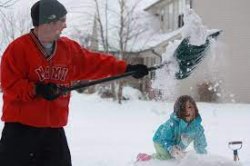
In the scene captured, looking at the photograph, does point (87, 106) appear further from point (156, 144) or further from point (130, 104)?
point (156, 144)

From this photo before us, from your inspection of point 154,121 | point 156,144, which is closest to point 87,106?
point 154,121

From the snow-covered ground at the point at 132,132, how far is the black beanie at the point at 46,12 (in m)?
1.94

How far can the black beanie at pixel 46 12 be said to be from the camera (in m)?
3.43

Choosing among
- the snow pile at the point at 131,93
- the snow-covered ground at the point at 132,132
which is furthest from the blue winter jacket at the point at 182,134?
the snow pile at the point at 131,93

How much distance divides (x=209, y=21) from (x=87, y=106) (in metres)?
6.66

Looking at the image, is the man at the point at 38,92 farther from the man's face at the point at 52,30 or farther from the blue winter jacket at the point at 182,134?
the blue winter jacket at the point at 182,134

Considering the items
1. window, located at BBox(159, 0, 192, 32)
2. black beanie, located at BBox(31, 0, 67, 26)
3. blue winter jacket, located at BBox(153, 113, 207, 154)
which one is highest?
window, located at BBox(159, 0, 192, 32)

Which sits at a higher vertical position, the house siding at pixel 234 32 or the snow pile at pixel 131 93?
the house siding at pixel 234 32

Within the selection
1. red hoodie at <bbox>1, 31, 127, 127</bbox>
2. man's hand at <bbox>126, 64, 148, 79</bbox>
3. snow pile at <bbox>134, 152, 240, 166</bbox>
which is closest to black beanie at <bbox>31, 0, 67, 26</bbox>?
red hoodie at <bbox>1, 31, 127, 127</bbox>

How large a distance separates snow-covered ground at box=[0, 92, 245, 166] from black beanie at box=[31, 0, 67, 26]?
1943mm

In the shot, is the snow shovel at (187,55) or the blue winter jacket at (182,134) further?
the blue winter jacket at (182,134)

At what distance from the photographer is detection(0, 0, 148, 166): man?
331cm

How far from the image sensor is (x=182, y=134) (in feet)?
19.0

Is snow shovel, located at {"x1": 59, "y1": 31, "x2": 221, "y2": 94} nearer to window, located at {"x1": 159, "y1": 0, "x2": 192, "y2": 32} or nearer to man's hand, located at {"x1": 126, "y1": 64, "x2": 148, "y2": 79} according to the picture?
man's hand, located at {"x1": 126, "y1": 64, "x2": 148, "y2": 79}
